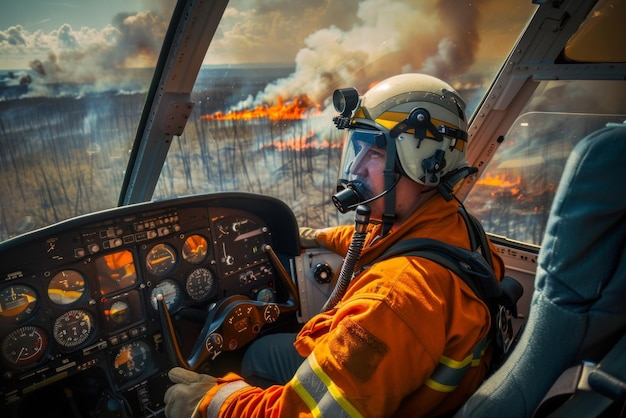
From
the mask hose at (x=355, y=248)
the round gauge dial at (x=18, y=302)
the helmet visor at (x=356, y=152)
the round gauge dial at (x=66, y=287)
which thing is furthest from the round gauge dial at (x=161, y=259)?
the helmet visor at (x=356, y=152)

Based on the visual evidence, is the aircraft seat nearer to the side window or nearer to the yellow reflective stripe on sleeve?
the yellow reflective stripe on sleeve

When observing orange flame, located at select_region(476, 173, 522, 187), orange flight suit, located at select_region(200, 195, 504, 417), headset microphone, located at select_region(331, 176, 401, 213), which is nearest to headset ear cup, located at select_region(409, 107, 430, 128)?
headset microphone, located at select_region(331, 176, 401, 213)

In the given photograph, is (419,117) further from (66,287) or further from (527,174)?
(527,174)

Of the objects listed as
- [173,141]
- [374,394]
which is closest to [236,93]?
[173,141]

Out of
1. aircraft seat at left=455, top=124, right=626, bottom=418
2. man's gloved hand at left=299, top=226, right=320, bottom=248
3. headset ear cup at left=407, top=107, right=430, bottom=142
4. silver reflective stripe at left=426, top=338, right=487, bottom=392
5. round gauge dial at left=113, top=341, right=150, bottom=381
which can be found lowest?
round gauge dial at left=113, top=341, right=150, bottom=381

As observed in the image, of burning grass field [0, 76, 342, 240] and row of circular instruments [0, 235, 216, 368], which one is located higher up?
burning grass field [0, 76, 342, 240]

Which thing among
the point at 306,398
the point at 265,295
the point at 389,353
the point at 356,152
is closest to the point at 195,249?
the point at 265,295
